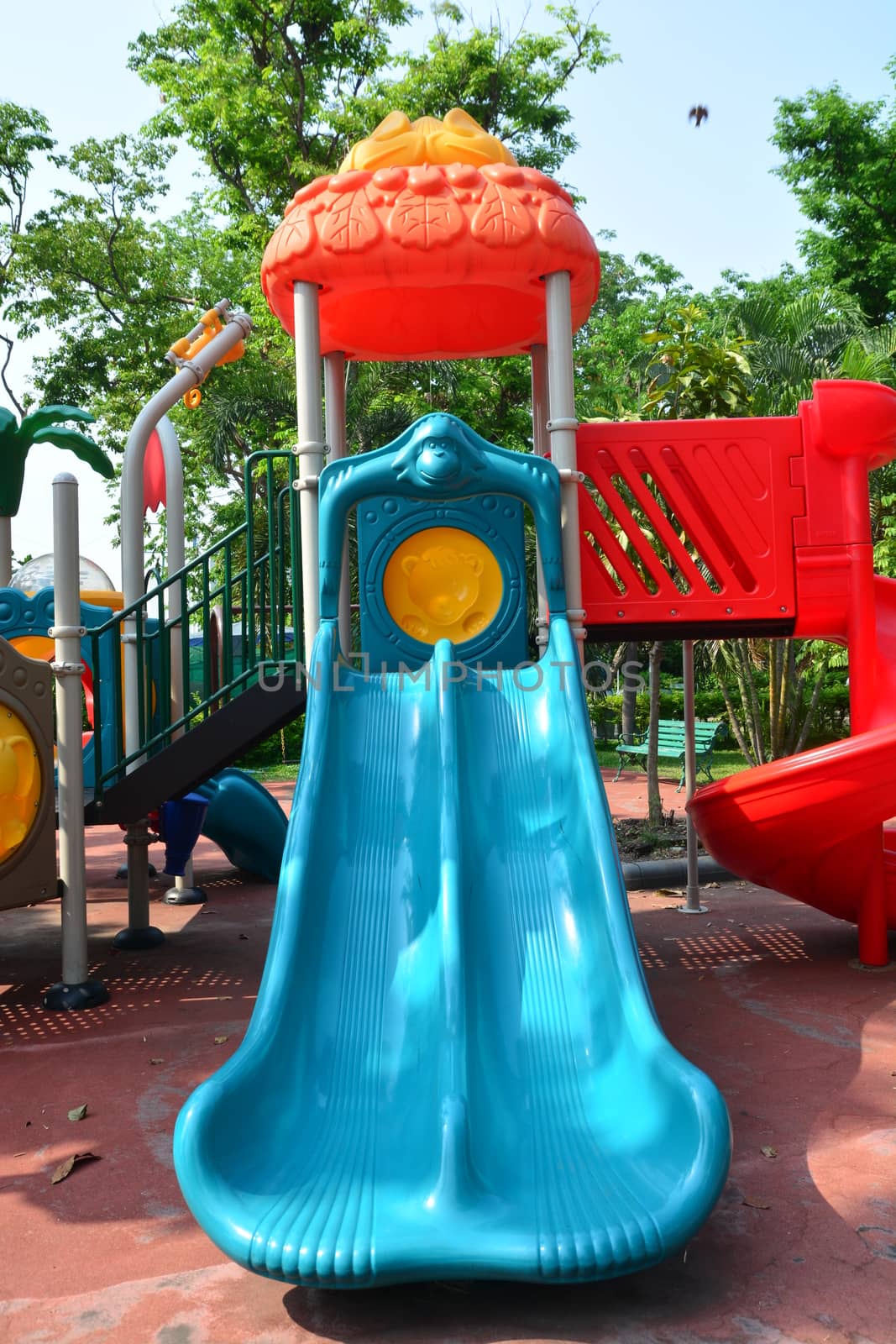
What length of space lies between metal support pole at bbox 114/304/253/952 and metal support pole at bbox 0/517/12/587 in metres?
1.97

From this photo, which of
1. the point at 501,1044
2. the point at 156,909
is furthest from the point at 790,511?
the point at 156,909

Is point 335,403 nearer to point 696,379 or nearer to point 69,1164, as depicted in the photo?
point 696,379

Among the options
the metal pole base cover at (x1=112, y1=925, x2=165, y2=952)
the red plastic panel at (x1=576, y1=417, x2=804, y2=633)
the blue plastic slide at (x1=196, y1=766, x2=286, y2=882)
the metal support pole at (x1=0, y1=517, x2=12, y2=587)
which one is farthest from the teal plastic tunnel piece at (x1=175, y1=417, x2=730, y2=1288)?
the metal support pole at (x1=0, y1=517, x2=12, y2=587)

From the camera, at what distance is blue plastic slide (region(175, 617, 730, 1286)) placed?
267 cm

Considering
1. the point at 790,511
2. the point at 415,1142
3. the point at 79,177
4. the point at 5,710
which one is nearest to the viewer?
the point at 415,1142

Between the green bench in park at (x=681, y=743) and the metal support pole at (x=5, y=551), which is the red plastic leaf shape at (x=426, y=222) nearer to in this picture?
the metal support pole at (x=5, y=551)

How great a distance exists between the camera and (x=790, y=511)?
5906mm

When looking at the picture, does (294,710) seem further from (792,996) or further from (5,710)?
(792,996)

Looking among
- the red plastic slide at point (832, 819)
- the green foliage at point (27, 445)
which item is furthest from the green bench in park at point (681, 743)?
the green foliage at point (27, 445)

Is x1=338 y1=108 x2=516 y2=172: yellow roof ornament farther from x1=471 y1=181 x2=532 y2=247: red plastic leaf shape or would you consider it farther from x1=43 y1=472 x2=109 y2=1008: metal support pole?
x1=43 y1=472 x2=109 y2=1008: metal support pole

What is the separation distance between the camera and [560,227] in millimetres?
5473

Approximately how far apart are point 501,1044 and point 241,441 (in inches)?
635

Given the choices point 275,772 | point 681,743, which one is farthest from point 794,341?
point 275,772

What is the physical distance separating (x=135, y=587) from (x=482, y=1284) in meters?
5.15
